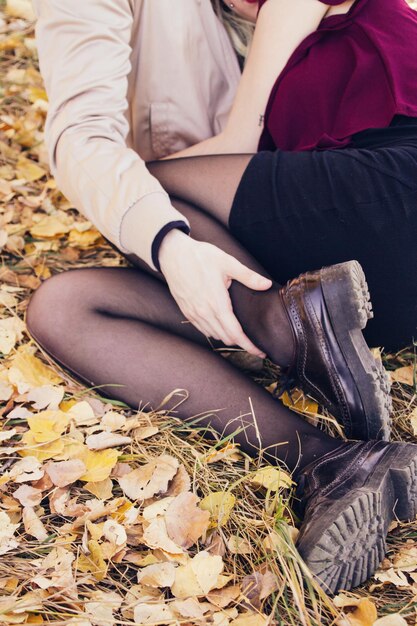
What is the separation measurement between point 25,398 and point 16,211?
3.09 feet

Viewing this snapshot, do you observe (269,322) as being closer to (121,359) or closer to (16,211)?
(121,359)

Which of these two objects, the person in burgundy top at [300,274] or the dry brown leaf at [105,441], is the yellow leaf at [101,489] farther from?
the person in burgundy top at [300,274]

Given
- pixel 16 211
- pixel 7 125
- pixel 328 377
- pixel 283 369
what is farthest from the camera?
pixel 7 125

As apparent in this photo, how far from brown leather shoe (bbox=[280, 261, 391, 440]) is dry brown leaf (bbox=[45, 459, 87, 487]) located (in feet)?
1.58

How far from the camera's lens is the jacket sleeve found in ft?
4.82

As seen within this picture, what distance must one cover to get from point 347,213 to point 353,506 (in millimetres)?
562

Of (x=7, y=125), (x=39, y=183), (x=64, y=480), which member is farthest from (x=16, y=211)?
(x=64, y=480)

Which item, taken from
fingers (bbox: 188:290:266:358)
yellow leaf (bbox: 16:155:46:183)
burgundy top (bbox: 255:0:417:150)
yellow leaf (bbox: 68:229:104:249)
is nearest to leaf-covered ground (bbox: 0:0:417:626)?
fingers (bbox: 188:290:266:358)

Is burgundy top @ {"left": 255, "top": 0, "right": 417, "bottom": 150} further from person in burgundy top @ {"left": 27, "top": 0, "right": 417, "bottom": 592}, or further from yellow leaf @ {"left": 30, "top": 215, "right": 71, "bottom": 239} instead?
yellow leaf @ {"left": 30, "top": 215, "right": 71, "bottom": 239}

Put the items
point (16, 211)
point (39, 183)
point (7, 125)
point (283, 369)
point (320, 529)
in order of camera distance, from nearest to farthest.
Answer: point (320, 529), point (283, 369), point (16, 211), point (39, 183), point (7, 125)

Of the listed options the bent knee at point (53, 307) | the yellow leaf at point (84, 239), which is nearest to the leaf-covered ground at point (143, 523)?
the bent knee at point (53, 307)

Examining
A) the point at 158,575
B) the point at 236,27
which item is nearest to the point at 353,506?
the point at 158,575

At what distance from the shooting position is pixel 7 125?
Result: 2.61 meters

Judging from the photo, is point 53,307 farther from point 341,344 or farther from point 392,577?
point 392,577
